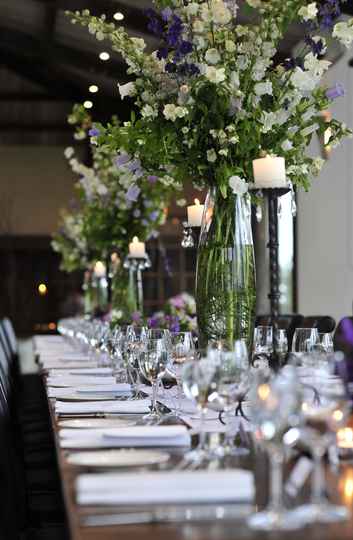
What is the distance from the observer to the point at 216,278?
3.18 metres

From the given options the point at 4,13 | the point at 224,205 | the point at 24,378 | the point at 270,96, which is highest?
the point at 4,13

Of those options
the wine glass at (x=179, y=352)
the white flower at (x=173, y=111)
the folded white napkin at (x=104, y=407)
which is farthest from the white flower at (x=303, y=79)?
the folded white napkin at (x=104, y=407)

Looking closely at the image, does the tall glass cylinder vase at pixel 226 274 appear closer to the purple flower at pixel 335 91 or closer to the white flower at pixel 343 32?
the purple flower at pixel 335 91

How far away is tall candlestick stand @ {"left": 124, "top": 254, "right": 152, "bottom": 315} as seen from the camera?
6379 millimetres

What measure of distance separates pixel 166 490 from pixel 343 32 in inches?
79.6

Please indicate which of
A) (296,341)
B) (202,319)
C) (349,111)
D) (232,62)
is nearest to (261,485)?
(296,341)

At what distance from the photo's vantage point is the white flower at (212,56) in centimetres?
306

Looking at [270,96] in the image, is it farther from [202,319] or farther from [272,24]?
[202,319]

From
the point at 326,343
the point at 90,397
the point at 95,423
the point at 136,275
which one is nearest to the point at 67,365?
the point at 90,397

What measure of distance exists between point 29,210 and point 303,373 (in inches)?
538

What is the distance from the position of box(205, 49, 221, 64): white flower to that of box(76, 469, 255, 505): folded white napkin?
1833 mm

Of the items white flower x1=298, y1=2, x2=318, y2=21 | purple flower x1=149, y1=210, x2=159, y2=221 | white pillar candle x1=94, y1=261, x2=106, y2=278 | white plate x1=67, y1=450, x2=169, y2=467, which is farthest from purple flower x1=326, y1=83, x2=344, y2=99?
white pillar candle x1=94, y1=261, x2=106, y2=278

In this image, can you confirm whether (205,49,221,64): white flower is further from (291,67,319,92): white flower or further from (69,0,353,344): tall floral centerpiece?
(291,67,319,92): white flower

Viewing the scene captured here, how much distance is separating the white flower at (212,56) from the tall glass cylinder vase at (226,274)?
0.41m
